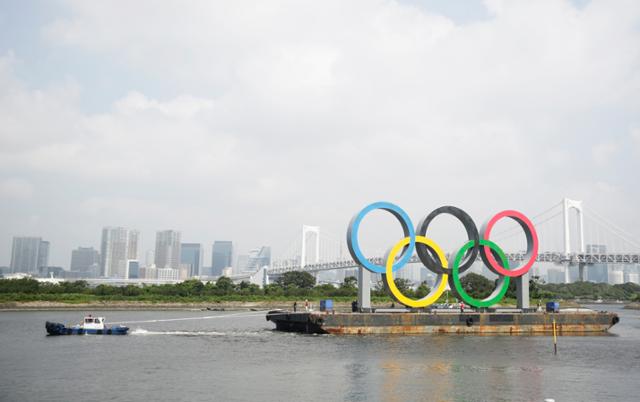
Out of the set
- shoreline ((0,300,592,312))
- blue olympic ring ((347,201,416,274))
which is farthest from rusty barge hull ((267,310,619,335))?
shoreline ((0,300,592,312))

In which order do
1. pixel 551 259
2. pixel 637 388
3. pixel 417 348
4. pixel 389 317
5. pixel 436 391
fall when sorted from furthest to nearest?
1. pixel 551 259
2. pixel 389 317
3. pixel 417 348
4. pixel 637 388
5. pixel 436 391

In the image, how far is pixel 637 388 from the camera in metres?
29.3

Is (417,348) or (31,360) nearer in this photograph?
(31,360)

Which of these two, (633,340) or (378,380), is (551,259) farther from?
(378,380)

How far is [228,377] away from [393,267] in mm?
24764

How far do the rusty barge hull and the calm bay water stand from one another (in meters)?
1.81

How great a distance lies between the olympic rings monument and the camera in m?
51.2

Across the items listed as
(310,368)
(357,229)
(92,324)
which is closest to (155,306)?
(92,324)

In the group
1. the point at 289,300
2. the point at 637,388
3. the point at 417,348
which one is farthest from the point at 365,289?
the point at 289,300

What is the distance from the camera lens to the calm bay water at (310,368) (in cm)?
2670

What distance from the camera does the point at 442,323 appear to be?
53500 millimetres

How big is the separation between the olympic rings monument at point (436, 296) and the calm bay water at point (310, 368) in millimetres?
2199

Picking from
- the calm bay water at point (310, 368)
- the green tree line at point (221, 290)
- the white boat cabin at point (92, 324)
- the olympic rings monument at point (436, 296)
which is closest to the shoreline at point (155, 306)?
the green tree line at point (221, 290)

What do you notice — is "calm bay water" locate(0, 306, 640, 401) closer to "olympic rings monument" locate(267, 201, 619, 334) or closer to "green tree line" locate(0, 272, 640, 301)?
"olympic rings monument" locate(267, 201, 619, 334)
